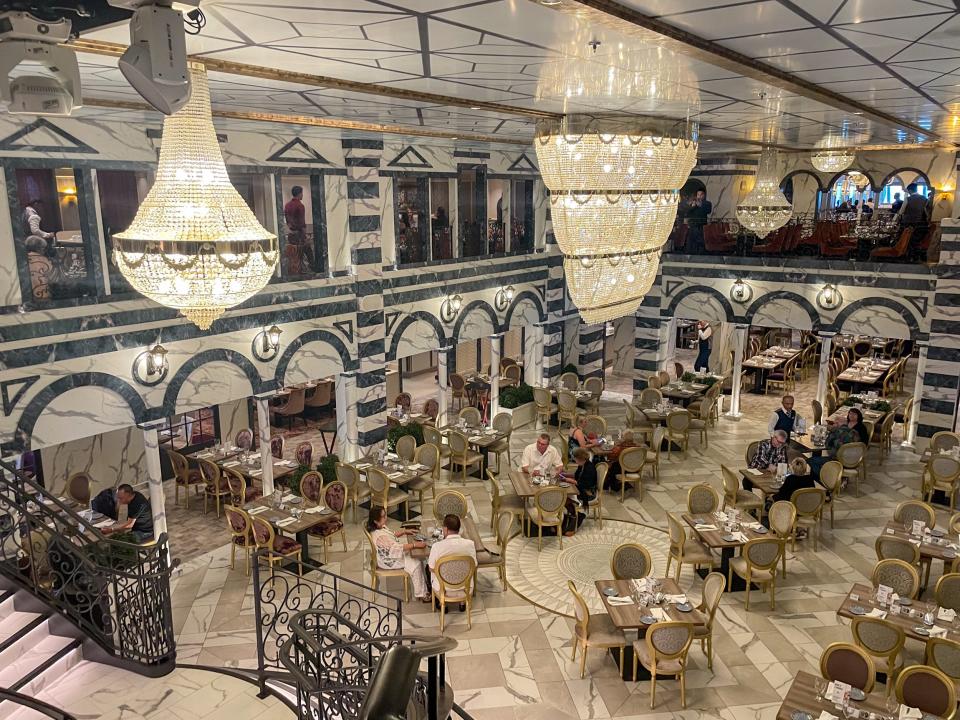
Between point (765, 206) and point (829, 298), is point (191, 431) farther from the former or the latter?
point (829, 298)

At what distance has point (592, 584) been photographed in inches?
369

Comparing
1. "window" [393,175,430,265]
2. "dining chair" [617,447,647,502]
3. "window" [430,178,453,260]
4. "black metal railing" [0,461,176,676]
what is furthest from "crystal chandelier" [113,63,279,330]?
"window" [430,178,453,260]

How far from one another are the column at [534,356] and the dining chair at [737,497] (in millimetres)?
6511

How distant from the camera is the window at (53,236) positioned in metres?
8.08

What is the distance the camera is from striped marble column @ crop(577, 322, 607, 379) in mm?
17594

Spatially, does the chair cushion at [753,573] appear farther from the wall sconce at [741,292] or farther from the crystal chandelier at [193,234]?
the wall sconce at [741,292]

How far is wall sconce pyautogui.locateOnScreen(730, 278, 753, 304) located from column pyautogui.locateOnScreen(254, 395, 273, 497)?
10.2 metres

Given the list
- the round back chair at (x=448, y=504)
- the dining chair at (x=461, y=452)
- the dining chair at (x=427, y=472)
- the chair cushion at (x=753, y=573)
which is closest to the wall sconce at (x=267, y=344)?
the dining chair at (x=427, y=472)

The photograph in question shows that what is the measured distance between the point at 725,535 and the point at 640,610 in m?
2.17

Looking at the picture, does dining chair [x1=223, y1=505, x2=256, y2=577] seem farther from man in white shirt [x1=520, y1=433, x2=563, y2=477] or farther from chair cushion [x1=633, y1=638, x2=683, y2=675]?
chair cushion [x1=633, y1=638, x2=683, y2=675]

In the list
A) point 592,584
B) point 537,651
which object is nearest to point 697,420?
point 592,584

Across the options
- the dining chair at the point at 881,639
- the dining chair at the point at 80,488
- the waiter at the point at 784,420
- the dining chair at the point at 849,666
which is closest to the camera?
the dining chair at the point at 849,666

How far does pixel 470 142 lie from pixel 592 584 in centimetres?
751

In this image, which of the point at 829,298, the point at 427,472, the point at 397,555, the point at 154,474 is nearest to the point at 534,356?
the point at 427,472
